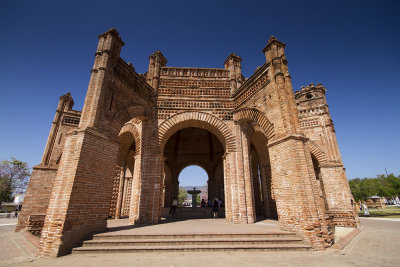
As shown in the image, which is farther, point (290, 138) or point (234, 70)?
point (234, 70)

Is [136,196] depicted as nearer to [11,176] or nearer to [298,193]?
[298,193]

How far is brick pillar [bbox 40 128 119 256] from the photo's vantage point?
4.68m

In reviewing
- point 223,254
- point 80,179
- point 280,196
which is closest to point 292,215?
point 280,196

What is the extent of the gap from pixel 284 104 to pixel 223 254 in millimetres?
5333

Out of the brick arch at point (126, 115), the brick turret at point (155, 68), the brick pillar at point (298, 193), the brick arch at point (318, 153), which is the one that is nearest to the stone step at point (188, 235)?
the brick pillar at point (298, 193)

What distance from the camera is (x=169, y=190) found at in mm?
17188

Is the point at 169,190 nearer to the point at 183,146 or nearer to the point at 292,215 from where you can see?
the point at 183,146

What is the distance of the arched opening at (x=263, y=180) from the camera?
1208 cm

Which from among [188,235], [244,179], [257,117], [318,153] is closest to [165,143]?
[244,179]

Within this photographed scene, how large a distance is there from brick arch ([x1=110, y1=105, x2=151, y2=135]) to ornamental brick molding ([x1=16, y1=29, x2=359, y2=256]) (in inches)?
1.6

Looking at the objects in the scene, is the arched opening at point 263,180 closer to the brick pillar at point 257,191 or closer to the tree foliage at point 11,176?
the brick pillar at point 257,191

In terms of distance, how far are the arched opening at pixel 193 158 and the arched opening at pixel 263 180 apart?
4099mm

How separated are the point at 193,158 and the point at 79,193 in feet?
43.3

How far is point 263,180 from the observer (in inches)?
492
